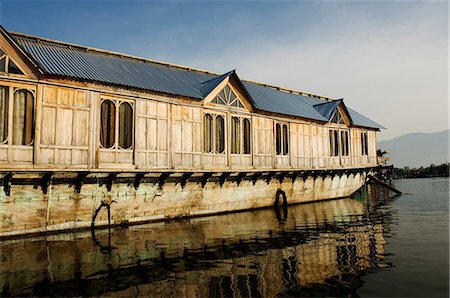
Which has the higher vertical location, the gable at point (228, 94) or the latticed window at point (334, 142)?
the gable at point (228, 94)

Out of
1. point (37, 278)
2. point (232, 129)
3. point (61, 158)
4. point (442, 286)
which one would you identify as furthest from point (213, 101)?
point (442, 286)

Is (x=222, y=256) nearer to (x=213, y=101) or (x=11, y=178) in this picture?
(x=11, y=178)

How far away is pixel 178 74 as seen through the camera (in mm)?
22688

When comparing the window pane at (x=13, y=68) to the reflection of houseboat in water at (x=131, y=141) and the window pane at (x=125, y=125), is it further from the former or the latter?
the window pane at (x=125, y=125)

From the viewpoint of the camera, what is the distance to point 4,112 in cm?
1340

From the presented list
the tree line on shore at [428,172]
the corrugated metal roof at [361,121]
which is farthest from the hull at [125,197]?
the tree line on shore at [428,172]

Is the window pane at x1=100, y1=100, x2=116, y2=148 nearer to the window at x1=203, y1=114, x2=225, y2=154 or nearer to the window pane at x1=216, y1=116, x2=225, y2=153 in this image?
the window at x1=203, y1=114, x2=225, y2=154

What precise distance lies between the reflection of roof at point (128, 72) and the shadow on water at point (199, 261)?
7833 millimetres

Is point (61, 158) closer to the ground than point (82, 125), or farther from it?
closer to the ground

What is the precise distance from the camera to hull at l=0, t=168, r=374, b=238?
1351cm

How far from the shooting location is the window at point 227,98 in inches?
814

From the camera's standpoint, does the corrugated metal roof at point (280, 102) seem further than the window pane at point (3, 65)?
Yes

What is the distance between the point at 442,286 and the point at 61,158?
14671 mm

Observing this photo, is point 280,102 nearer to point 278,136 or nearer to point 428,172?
point 278,136
